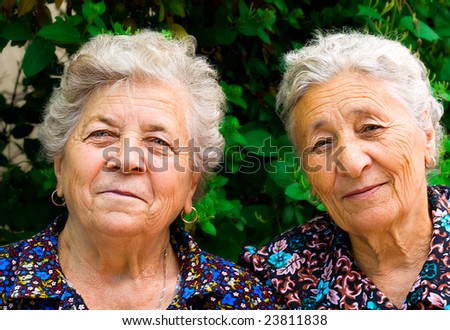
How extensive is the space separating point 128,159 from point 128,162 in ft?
0.04

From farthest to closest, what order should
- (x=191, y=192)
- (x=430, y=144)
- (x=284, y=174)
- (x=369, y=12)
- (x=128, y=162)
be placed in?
(x=369, y=12) → (x=284, y=174) → (x=191, y=192) → (x=430, y=144) → (x=128, y=162)

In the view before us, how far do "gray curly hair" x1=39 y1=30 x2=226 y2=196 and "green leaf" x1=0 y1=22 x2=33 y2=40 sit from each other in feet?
1.34

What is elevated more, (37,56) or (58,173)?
(37,56)

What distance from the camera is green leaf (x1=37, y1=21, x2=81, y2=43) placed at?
132 inches

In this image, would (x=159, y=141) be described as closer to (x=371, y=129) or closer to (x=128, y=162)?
(x=128, y=162)

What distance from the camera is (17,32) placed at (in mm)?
3516

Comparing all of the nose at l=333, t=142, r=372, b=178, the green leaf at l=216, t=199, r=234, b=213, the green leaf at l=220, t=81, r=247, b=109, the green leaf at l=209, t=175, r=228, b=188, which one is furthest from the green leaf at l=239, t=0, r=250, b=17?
the nose at l=333, t=142, r=372, b=178

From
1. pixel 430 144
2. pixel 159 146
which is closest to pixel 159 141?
pixel 159 146

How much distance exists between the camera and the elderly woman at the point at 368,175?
9.69 feet

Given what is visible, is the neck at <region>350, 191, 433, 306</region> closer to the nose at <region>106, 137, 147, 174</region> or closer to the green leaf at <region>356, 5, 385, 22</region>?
the nose at <region>106, 137, 147, 174</region>

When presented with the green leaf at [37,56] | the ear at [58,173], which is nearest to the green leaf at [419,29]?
the green leaf at [37,56]

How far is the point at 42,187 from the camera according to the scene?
12.3ft
